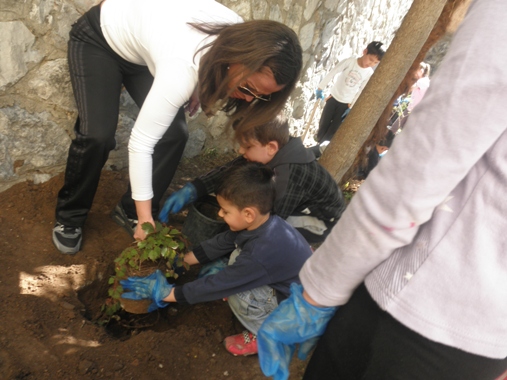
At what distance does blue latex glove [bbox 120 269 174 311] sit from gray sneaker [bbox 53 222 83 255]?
1.51 feet

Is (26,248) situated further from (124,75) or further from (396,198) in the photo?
(396,198)

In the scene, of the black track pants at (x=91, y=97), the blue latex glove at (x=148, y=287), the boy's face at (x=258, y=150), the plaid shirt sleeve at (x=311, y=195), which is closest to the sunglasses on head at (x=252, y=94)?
the boy's face at (x=258, y=150)

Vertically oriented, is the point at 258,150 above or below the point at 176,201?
above

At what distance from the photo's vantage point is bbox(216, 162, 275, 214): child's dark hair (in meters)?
1.88

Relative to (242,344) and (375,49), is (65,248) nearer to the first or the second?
(242,344)

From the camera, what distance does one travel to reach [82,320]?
6.30ft

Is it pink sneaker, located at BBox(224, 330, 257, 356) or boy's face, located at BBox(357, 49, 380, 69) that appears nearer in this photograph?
pink sneaker, located at BBox(224, 330, 257, 356)

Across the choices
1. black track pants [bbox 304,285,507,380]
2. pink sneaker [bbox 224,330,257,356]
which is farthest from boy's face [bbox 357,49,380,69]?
black track pants [bbox 304,285,507,380]

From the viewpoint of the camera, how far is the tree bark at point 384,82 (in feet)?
9.07

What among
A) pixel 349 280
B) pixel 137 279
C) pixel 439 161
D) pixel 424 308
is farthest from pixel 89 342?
pixel 439 161

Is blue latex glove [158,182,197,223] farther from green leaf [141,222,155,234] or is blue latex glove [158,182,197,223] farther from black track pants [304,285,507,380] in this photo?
black track pants [304,285,507,380]

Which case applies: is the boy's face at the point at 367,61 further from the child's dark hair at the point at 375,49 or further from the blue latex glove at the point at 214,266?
the blue latex glove at the point at 214,266

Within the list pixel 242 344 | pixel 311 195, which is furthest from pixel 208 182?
pixel 242 344

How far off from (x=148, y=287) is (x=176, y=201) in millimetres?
634
